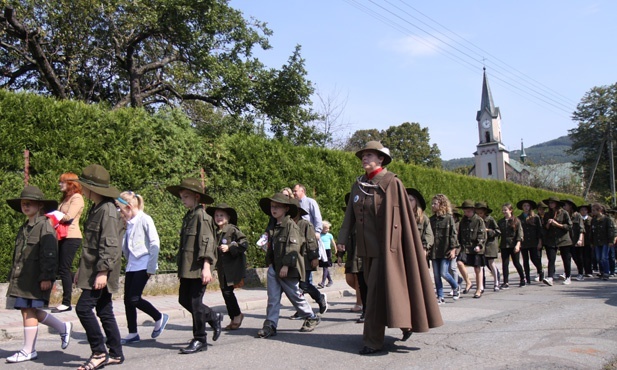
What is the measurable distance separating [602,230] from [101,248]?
1356cm

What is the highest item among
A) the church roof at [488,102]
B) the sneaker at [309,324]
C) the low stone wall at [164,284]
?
the church roof at [488,102]

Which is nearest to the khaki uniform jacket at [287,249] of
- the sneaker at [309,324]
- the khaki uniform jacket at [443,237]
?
the sneaker at [309,324]

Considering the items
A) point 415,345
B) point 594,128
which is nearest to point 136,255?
point 415,345

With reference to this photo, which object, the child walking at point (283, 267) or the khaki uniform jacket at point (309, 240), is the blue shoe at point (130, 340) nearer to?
the child walking at point (283, 267)

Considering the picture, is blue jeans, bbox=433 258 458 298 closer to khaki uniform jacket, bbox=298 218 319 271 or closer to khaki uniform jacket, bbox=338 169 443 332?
khaki uniform jacket, bbox=298 218 319 271

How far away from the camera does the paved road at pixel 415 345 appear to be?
5227mm

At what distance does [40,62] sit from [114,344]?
54.5ft

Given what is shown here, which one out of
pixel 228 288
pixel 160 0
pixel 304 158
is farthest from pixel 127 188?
pixel 160 0

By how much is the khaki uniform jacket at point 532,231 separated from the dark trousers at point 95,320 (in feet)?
32.6

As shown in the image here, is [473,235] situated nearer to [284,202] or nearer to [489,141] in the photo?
[284,202]

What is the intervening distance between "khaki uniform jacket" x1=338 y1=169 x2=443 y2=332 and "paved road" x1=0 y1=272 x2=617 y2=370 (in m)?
0.42

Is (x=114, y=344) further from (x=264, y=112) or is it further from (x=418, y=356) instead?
(x=264, y=112)

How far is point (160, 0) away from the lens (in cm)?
1862

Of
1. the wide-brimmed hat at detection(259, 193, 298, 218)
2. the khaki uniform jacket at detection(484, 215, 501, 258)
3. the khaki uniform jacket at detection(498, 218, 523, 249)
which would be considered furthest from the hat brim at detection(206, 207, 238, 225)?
the khaki uniform jacket at detection(498, 218, 523, 249)
